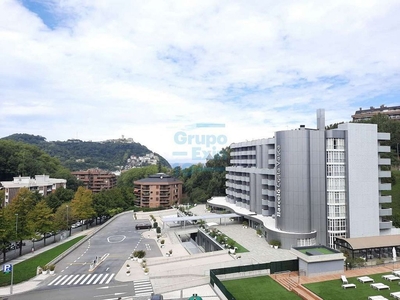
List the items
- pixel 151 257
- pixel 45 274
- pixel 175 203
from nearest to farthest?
pixel 45 274 < pixel 151 257 < pixel 175 203

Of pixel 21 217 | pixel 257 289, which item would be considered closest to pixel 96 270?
pixel 21 217

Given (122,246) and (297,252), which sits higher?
(297,252)

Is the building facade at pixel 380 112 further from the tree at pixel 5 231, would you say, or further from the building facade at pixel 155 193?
the tree at pixel 5 231

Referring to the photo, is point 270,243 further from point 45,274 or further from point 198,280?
point 45,274

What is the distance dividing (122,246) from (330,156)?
37.4m

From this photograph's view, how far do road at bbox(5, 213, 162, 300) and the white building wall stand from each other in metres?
30.3

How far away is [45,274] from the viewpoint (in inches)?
1416

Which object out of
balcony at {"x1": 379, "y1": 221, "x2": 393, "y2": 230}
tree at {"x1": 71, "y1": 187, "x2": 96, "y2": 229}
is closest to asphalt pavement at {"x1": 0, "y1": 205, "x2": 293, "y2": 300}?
tree at {"x1": 71, "y1": 187, "x2": 96, "y2": 229}

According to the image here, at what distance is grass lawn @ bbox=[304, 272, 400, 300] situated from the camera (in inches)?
1035

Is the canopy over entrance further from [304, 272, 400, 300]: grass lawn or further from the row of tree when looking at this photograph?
the row of tree

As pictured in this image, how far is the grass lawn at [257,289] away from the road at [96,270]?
29.9ft

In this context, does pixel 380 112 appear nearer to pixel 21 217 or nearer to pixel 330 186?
pixel 330 186

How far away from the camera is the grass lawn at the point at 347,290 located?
86.3 feet

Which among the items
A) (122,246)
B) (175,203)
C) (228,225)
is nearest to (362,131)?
(228,225)
